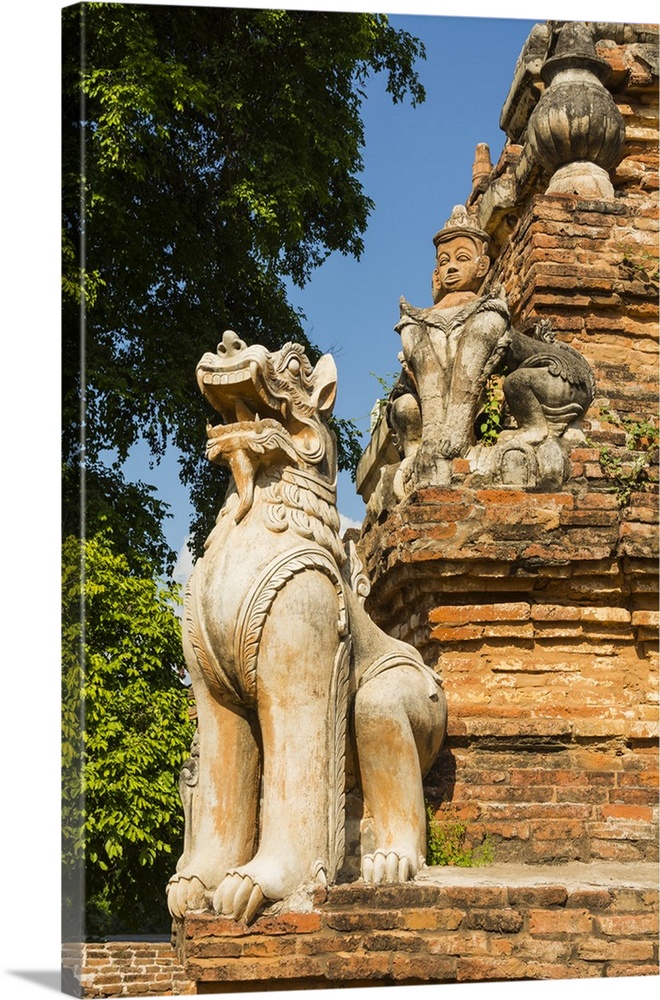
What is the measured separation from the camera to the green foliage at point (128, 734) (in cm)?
904

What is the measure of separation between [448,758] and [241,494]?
5.17 ft

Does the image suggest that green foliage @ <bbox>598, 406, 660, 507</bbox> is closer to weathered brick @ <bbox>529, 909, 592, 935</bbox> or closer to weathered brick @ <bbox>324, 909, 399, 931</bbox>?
weathered brick @ <bbox>529, 909, 592, 935</bbox>

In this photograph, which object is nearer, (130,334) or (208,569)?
(208,569)

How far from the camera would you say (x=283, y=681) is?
459 cm

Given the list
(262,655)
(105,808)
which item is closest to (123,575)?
(105,808)

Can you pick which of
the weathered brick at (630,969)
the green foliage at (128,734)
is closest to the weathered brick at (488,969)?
the weathered brick at (630,969)

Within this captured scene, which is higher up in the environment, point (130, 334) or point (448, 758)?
point (130, 334)

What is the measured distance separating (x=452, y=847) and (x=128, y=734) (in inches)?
170

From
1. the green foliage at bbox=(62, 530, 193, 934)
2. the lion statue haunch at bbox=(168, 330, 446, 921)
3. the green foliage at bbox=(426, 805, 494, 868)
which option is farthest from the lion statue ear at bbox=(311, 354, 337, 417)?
the green foliage at bbox=(62, 530, 193, 934)

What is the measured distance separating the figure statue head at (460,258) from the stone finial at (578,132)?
1.50 meters

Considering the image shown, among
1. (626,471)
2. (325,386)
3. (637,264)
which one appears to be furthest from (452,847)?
(637,264)

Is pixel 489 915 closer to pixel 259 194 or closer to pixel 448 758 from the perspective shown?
pixel 448 758

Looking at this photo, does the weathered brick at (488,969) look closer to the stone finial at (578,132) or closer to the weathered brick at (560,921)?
the weathered brick at (560,921)

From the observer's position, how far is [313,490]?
16.2ft
